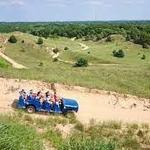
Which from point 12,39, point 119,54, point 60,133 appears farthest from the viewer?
point 119,54

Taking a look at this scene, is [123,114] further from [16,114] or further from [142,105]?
[16,114]

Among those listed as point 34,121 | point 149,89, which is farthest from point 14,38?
point 34,121

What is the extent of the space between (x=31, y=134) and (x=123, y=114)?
570 inches

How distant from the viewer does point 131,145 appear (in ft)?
77.9

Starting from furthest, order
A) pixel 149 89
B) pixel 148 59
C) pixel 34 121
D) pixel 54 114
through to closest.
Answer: pixel 148 59 < pixel 149 89 < pixel 54 114 < pixel 34 121

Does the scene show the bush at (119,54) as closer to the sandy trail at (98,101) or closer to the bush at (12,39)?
the bush at (12,39)

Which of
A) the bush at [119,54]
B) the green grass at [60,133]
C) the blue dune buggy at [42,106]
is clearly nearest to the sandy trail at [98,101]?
the blue dune buggy at [42,106]

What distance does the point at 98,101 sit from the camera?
3422cm

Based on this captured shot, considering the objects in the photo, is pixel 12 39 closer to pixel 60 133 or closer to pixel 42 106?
pixel 42 106

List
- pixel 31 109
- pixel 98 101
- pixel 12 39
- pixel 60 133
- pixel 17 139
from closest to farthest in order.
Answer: pixel 17 139 < pixel 60 133 < pixel 31 109 < pixel 98 101 < pixel 12 39

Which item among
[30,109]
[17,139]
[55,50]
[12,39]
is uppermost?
[17,139]

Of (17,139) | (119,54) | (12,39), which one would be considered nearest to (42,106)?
(17,139)

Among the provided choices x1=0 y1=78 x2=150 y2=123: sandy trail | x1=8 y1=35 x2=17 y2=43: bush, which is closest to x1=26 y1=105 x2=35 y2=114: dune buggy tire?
x1=0 y1=78 x2=150 y2=123: sandy trail

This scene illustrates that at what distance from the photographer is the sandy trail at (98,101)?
3169 centimetres
